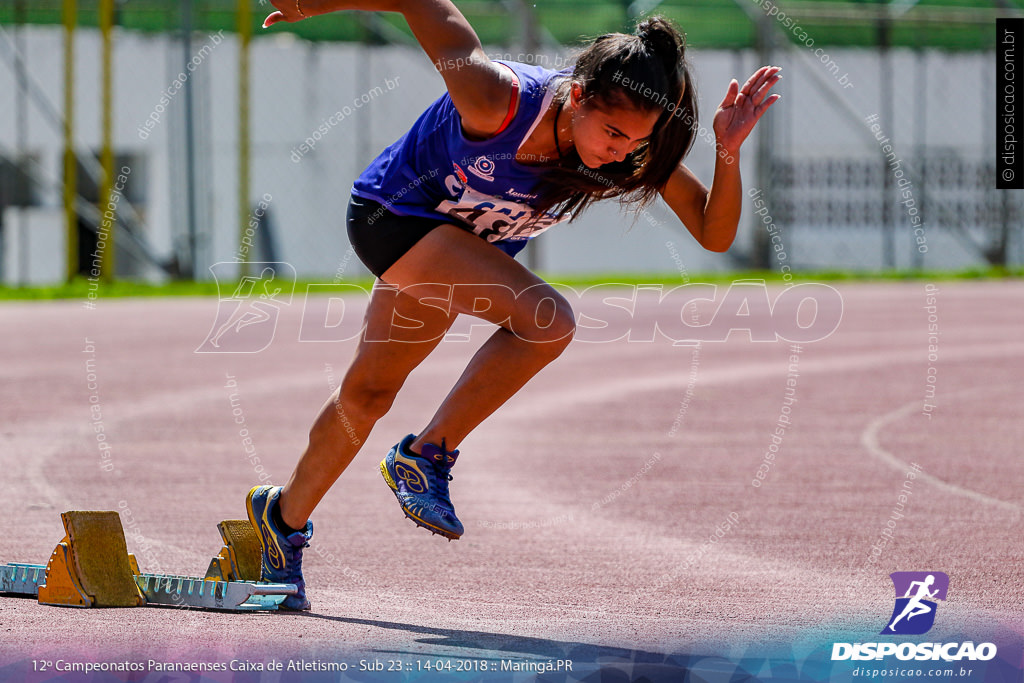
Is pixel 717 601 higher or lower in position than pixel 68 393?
higher

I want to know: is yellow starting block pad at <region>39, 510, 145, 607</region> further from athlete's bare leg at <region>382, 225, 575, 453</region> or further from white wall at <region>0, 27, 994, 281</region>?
white wall at <region>0, 27, 994, 281</region>

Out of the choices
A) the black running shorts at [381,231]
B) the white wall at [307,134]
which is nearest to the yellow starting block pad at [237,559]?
the black running shorts at [381,231]

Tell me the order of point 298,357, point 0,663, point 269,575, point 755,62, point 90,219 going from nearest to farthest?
point 0,663, point 269,575, point 298,357, point 90,219, point 755,62

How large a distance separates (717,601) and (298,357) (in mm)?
8689

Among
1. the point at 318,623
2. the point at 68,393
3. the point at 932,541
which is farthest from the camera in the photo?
the point at 68,393

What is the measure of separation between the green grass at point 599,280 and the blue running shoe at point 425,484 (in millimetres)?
12075

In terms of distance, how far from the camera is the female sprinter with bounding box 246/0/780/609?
12.6ft

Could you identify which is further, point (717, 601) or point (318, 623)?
point (717, 601)

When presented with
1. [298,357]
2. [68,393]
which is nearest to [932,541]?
[68,393]

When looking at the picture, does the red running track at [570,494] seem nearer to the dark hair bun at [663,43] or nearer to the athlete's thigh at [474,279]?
the athlete's thigh at [474,279]

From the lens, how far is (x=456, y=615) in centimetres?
423

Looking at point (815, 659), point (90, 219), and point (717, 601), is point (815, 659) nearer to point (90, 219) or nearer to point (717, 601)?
point (717, 601)

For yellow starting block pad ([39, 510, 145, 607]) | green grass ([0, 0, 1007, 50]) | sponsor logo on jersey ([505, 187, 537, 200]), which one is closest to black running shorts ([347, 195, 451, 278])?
sponsor logo on jersey ([505, 187, 537, 200])

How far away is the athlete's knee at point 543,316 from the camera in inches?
160
